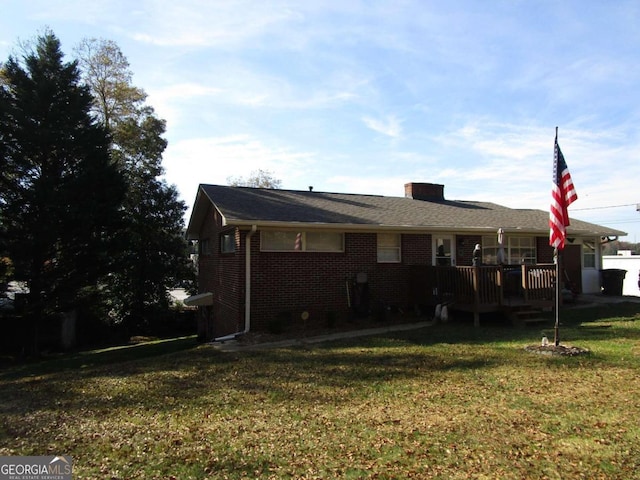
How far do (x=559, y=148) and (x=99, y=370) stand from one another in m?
9.52

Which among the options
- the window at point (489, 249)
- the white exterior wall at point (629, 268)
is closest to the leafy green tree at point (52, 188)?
the window at point (489, 249)

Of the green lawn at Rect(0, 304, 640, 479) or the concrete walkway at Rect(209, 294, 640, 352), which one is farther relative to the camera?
the concrete walkway at Rect(209, 294, 640, 352)

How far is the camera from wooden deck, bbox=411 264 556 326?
464 inches

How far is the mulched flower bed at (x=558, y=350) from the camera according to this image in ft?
26.5

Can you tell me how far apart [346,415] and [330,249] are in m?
7.78

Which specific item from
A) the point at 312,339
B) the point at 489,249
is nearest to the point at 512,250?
the point at 489,249

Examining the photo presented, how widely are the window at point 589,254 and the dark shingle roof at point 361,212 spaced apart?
2.13 feet

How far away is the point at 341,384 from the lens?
6695 millimetres

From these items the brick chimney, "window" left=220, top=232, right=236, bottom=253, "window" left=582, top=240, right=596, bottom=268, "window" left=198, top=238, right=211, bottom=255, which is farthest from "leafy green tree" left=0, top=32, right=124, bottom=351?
"window" left=582, top=240, right=596, bottom=268

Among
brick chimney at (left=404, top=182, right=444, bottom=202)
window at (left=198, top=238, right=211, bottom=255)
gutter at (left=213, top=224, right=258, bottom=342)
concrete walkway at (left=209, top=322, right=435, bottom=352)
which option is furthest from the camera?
brick chimney at (left=404, top=182, right=444, bottom=202)

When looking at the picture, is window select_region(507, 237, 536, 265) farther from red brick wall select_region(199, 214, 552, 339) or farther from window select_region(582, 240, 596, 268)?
window select_region(582, 240, 596, 268)

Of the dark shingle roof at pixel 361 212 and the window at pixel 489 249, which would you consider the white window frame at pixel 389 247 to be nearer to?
the dark shingle roof at pixel 361 212

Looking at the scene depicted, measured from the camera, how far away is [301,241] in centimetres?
1257

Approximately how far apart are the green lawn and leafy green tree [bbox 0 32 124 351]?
7785 millimetres
